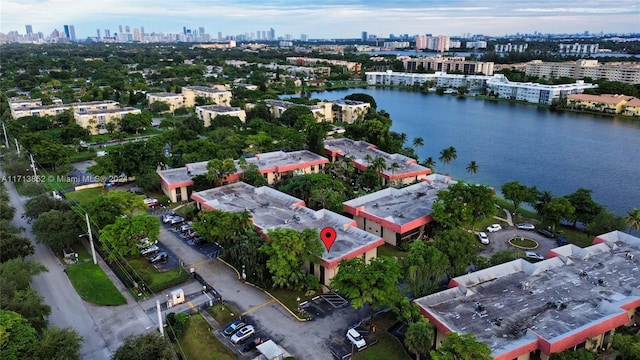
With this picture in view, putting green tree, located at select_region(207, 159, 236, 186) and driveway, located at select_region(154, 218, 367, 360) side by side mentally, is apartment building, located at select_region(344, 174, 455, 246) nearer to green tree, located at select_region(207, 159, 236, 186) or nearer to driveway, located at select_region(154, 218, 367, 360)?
driveway, located at select_region(154, 218, 367, 360)

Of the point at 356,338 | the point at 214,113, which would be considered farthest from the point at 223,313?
the point at 214,113

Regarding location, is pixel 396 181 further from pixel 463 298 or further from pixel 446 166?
pixel 463 298

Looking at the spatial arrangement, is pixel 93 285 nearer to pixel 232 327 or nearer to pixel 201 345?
pixel 201 345

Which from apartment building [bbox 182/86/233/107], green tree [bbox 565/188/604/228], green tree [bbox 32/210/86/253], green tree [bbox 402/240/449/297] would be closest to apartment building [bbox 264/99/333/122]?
apartment building [bbox 182/86/233/107]

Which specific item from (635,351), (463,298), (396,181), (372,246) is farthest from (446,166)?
(635,351)

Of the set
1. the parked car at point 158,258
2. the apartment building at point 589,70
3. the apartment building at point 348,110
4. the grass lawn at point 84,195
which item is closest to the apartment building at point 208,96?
the apartment building at point 348,110

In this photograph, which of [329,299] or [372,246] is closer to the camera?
[329,299]
